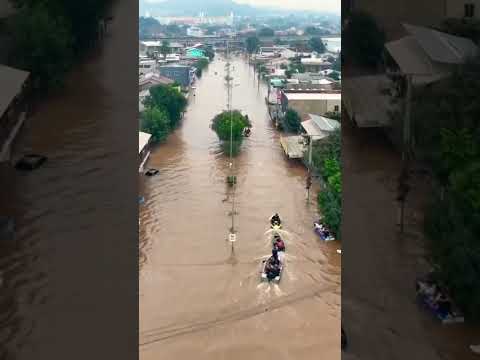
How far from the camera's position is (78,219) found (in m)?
2.38

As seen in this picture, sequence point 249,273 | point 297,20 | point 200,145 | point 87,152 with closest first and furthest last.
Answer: point 87,152 < point 249,273 < point 200,145 < point 297,20

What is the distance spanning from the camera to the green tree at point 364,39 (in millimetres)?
2232

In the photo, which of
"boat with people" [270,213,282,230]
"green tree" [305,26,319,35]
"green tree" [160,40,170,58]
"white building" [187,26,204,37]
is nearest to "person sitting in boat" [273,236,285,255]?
"boat with people" [270,213,282,230]

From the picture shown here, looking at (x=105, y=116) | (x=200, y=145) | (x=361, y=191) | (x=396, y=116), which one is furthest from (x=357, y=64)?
(x=200, y=145)

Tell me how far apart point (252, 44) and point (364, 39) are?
5.96 m

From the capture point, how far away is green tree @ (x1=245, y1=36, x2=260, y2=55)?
8.02 m

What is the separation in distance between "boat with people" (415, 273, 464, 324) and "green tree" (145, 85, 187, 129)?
10.5 feet

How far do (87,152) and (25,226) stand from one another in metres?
0.41

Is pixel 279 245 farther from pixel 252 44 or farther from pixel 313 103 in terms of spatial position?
pixel 252 44

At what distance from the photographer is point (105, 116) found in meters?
2.53

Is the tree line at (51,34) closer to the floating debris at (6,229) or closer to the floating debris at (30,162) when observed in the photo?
the floating debris at (30,162)

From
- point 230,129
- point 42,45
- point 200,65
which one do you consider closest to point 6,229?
point 42,45

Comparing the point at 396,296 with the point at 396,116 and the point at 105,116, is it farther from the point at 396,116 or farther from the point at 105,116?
the point at 105,116

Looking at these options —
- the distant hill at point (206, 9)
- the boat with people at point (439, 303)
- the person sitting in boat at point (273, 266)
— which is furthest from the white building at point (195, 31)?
the boat with people at point (439, 303)
